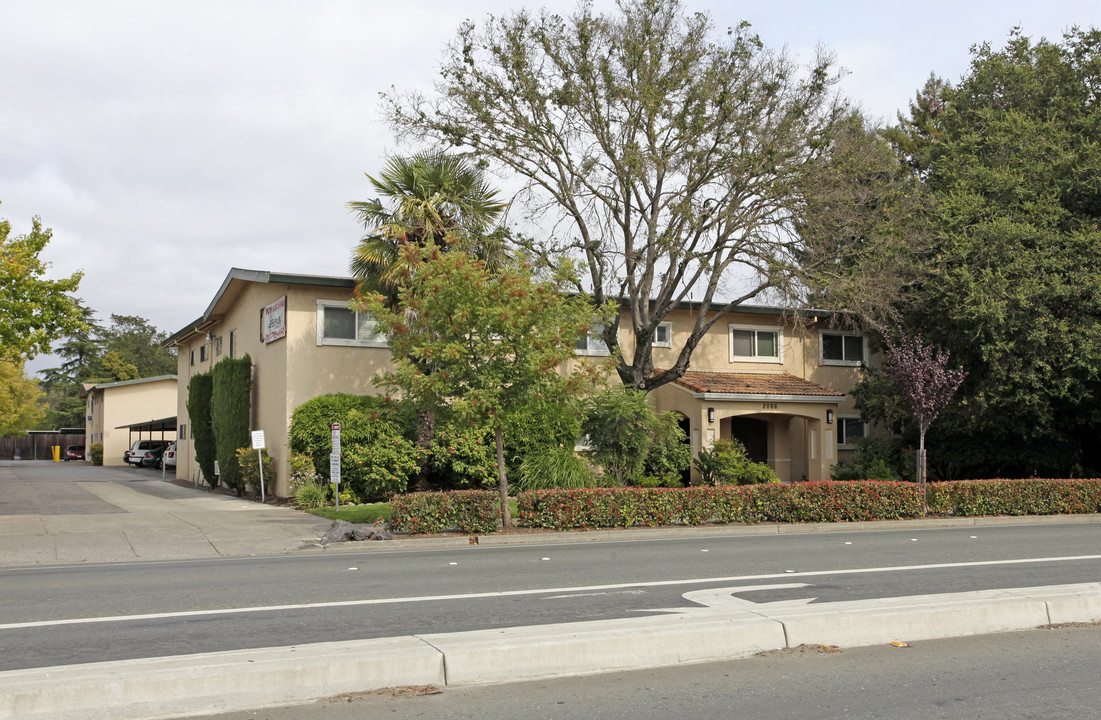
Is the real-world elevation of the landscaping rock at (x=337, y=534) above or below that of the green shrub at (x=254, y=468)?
below

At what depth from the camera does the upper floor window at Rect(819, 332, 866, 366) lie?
31391 mm

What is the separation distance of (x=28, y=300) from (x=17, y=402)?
152ft

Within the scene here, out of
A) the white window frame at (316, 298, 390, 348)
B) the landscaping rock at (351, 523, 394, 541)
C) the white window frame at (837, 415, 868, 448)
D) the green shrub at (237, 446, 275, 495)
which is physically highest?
the white window frame at (316, 298, 390, 348)

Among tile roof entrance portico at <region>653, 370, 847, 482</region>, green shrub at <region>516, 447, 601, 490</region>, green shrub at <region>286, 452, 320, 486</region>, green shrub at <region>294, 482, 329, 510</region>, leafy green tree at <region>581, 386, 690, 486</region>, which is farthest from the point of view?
tile roof entrance portico at <region>653, 370, 847, 482</region>

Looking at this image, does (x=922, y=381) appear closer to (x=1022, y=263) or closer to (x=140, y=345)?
(x=1022, y=263)

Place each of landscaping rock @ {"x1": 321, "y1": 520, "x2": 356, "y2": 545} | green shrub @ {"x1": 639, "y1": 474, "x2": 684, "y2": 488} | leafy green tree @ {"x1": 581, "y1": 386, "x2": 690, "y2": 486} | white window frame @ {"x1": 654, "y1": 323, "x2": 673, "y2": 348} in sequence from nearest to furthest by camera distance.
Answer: landscaping rock @ {"x1": 321, "y1": 520, "x2": 356, "y2": 545}
leafy green tree @ {"x1": 581, "y1": 386, "x2": 690, "y2": 486}
green shrub @ {"x1": 639, "y1": 474, "x2": 684, "y2": 488}
white window frame @ {"x1": 654, "y1": 323, "x2": 673, "y2": 348}

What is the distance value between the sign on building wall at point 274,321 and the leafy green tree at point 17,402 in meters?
29.7

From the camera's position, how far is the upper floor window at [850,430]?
30.7 meters

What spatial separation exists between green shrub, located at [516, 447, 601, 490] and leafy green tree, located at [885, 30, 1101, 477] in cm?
1032

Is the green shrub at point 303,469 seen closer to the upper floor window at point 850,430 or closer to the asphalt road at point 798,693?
the asphalt road at point 798,693

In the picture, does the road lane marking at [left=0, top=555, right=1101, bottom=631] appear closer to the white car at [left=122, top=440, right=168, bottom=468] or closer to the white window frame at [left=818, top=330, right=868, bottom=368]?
the white window frame at [left=818, top=330, right=868, bottom=368]

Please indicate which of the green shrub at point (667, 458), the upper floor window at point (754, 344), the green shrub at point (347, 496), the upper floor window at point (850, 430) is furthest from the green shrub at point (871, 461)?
the green shrub at point (347, 496)

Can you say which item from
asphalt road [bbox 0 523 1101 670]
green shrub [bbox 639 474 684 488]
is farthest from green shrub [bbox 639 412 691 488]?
asphalt road [bbox 0 523 1101 670]

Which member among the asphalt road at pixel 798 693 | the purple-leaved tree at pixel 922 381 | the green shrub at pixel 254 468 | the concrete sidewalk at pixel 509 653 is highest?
the purple-leaved tree at pixel 922 381
